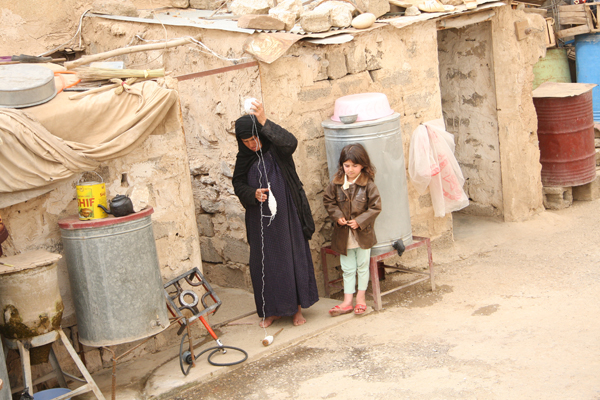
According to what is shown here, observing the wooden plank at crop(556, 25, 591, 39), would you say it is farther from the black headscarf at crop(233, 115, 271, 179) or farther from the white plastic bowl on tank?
the black headscarf at crop(233, 115, 271, 179)

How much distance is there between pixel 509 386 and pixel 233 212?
3006 mm

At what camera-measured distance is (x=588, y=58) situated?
9.88m

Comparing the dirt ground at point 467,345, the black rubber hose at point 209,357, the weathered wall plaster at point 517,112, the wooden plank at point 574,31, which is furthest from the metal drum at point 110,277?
the wooden plank at point 574,31

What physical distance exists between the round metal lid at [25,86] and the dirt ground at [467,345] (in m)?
2.03

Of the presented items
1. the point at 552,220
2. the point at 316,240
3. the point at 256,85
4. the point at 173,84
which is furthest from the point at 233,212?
the point at 552,220

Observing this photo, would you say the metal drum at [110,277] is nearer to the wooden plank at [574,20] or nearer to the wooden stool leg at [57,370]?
the wooden stool leg at [57,370]

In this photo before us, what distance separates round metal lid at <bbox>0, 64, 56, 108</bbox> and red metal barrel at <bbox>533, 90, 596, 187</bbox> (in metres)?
5.45

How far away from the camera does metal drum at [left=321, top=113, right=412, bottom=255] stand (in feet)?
16.8

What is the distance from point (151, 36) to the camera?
6344mm

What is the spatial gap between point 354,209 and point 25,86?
240 centimetres

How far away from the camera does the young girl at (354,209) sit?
16.1ft

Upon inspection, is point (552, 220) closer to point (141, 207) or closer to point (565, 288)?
point (565, 288)

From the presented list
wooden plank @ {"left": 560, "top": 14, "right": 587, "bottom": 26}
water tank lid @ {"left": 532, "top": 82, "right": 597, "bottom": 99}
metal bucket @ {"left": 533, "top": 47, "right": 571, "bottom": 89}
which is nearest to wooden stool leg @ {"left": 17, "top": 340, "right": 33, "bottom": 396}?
water tank lid @ {"left": 532, "top": 82, "right": 597, "bottom": 99}

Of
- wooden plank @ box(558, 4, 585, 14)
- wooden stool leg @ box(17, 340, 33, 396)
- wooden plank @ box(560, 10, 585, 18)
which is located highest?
wooden plank @ box(558, 4, 585, 14)
